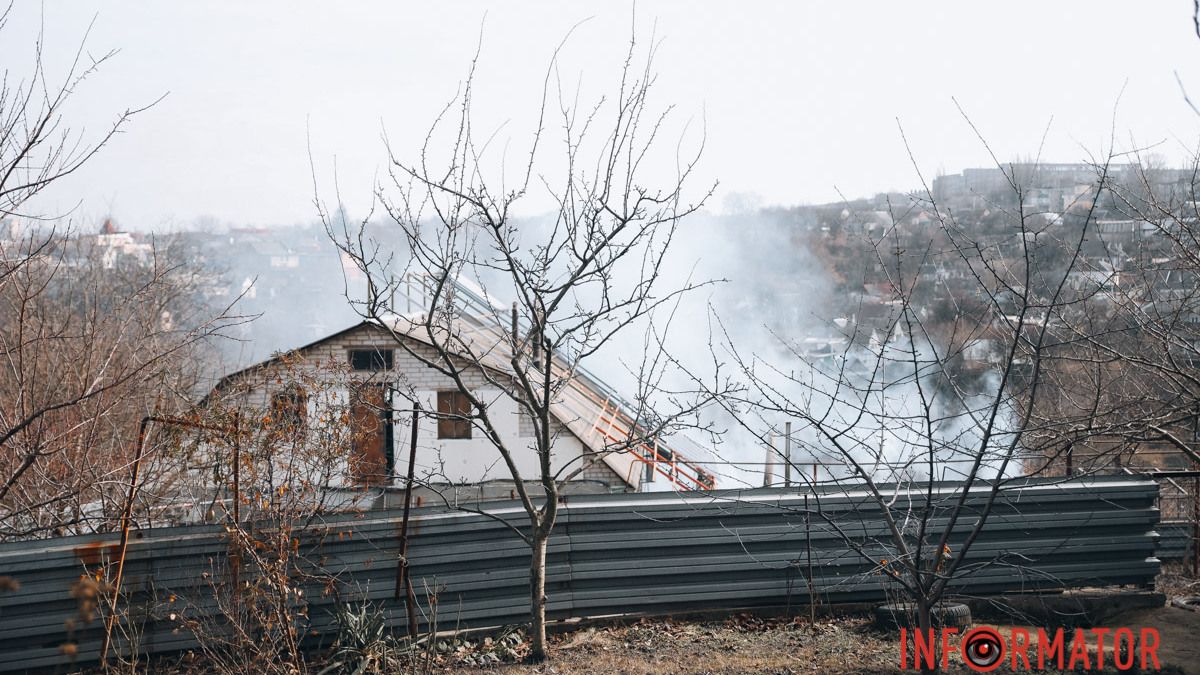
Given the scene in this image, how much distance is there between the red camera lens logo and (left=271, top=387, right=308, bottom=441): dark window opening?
472 centimetres

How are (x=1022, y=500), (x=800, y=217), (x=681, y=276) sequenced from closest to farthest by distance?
(x=1022, y=500)
(x=681, y=276)
(x=800, y=217)

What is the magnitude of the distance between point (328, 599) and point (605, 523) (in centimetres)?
198

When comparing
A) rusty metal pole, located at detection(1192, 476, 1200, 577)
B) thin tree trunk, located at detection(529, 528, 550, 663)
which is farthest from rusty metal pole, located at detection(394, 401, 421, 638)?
rusty metal pole, located at detection(1192, 476, 1200, 577)

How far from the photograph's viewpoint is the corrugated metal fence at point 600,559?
20.7ft

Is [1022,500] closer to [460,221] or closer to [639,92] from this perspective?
[639,92]

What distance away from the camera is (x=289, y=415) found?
791 cm

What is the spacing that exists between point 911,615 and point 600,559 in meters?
2.14

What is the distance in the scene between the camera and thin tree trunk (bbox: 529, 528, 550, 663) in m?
6.41

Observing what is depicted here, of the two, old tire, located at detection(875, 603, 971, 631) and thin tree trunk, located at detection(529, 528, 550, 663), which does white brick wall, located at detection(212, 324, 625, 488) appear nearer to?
old tire, located at detection(875, 603, 971, 631)

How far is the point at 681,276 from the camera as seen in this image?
54.4 metres

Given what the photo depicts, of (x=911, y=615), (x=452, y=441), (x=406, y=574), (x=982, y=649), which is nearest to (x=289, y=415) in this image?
(x=406, y=574)

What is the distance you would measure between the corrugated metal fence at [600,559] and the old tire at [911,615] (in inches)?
8.4

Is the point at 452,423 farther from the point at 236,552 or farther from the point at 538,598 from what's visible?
the point at 538,598

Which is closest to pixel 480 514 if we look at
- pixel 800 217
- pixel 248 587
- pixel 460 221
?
pixel 248 587
